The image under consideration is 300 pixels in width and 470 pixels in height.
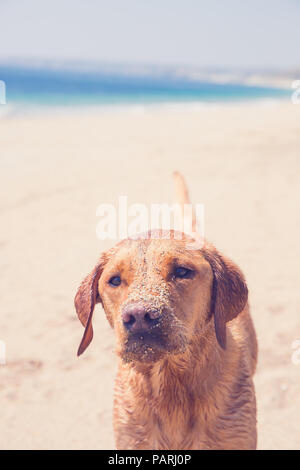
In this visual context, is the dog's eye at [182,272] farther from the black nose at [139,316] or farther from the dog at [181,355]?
the black nose at [139,316]

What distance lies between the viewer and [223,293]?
9.11 ft

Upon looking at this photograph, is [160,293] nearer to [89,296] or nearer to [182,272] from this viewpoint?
[182,272]

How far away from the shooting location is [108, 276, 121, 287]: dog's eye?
2.63m

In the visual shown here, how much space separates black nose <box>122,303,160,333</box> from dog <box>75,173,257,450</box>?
0.12m

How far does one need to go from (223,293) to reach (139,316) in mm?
700

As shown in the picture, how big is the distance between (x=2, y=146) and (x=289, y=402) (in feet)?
38.0

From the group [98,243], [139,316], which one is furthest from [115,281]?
[98,243]

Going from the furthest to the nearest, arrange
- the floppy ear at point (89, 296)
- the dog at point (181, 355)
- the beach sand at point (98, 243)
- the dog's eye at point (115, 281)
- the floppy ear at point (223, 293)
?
the beach sand at point (98, 243)
the floppy ear at point (89, 296)
the floppy ear at point (223, 293)
the dog's eye at point (115, 281)
the dog at point (181, 355)

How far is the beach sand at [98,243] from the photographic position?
4.12 meters

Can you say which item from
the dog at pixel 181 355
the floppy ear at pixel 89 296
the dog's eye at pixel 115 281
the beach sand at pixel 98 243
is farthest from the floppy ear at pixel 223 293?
the beach sand at pixel 98 243

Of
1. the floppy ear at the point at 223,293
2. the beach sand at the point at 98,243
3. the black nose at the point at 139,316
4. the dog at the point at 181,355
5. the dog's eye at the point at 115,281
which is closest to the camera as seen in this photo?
the black nose at the point at 139,316

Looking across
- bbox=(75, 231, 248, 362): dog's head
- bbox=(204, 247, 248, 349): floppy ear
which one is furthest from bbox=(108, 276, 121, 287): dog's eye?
bbox=(204, 247, 248, 349): floppy ear

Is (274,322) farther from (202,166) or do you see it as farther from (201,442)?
(202,166)

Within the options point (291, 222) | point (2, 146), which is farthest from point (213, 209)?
point (2, 146)
